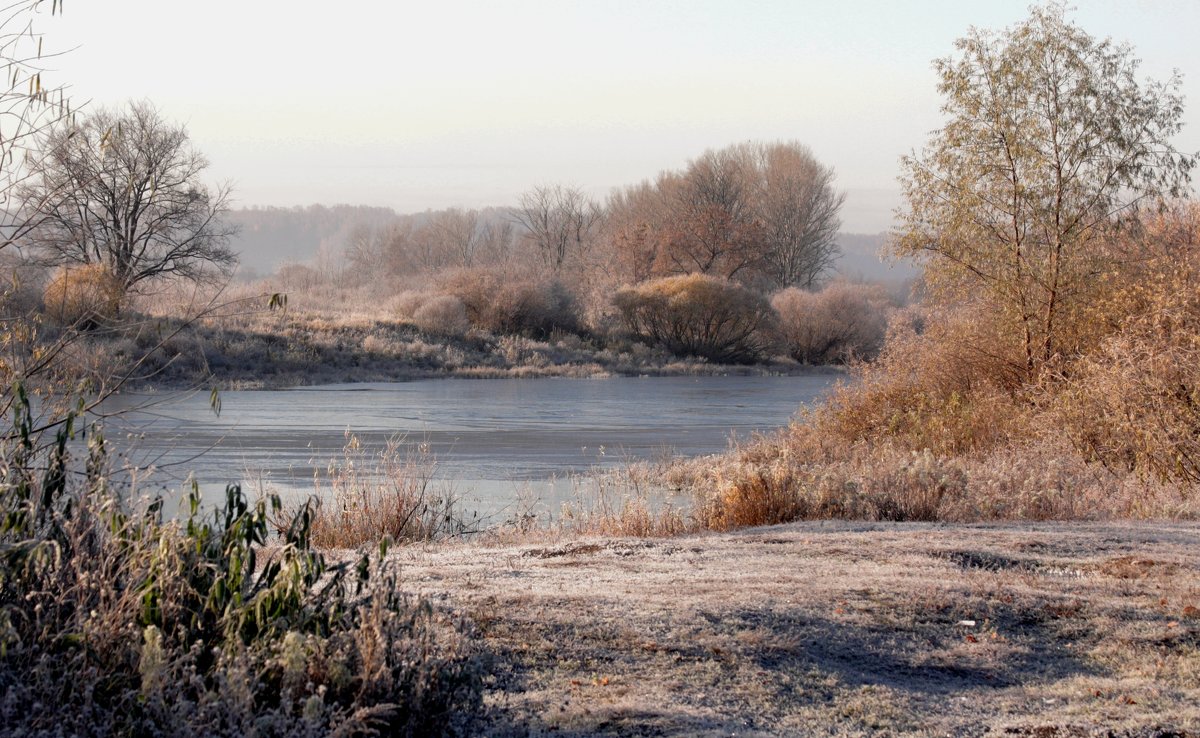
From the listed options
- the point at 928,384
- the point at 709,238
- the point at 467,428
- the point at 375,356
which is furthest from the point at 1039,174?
the point at 709,238

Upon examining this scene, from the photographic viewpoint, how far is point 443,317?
169 feet

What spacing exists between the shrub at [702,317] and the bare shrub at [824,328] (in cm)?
162

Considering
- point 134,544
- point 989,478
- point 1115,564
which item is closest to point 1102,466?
point 989,478

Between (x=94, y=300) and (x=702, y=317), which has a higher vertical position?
(x=702, y=317)

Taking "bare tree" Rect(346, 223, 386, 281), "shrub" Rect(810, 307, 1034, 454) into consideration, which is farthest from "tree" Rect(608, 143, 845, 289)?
"shrub" Rect(810, 307, 1034, 454)

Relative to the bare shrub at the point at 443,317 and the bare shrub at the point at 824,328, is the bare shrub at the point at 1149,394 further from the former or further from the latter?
the bare shrub at the point at 824,328

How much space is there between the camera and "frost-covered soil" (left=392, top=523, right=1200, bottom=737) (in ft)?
15.4

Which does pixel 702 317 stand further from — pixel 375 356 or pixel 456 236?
pixel 456 236

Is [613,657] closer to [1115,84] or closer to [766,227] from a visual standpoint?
[1115,84]

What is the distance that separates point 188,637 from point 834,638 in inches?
125

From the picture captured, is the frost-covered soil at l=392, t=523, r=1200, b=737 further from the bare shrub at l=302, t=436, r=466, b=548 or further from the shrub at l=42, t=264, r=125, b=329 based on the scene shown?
the bare shrub at l=302, t=436, r=466, b=548

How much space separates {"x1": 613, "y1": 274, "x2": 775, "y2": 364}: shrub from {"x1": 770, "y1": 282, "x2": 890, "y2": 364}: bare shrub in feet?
5.32

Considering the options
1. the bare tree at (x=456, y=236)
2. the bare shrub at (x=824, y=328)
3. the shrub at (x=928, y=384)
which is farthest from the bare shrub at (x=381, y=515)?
the bare tree at (x=456, y=236)

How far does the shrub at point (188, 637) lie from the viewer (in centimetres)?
369
